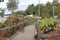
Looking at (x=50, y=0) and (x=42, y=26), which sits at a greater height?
(x=42, y=26)

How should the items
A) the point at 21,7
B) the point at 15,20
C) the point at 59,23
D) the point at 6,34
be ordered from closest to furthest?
the point at 6,34
the point at 15,20
the point at 59,23
the point at 21,7

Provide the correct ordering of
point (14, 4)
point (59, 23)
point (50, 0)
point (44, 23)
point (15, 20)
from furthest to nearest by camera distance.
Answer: point (50, 0) < point (14, 4) < point (59, 23) < point (15, 20) < point (44, 23)

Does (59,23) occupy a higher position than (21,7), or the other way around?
(59,23)

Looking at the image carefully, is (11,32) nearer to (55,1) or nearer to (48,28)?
(48,28)

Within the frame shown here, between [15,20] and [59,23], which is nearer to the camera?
[15,20]

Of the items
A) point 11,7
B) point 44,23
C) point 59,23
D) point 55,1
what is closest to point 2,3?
point 11,7

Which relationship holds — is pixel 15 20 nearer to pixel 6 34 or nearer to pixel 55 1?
pixel 6 34

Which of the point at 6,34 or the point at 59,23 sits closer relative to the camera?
the point at 6,34

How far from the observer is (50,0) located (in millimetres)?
37938

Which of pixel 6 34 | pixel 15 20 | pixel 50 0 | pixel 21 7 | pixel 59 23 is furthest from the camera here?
pixel 21 7

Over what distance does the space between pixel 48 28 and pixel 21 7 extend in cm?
2934

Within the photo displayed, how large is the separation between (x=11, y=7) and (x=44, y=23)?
22.3 metres

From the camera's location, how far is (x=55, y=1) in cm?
3362

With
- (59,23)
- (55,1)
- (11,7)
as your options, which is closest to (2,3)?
(11,7)
